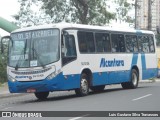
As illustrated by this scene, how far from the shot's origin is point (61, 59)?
65.0ft

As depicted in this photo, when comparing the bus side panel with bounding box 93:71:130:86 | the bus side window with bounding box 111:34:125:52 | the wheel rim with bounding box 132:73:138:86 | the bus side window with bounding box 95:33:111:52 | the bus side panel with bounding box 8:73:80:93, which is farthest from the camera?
the wheel rim with bounding box 132:73:138:86

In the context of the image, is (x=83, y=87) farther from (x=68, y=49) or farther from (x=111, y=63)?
(x=111, y=63)

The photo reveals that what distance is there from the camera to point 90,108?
16016 millimetres

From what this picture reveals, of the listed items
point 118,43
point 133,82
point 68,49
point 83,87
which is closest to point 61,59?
point 68,49

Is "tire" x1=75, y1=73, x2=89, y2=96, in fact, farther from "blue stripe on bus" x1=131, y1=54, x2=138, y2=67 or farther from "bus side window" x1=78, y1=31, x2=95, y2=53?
"blue stripe on bus" x1=131, y1=54, x2=138, y2=67

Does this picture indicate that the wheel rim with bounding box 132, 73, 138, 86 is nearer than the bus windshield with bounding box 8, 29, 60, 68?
No

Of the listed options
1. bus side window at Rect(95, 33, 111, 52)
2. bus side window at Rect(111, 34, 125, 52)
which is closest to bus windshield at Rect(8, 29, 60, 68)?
bus side window at Rect(95, 33, 111, 52)

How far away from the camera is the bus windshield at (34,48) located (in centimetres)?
1980

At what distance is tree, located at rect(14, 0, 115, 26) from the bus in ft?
50.9

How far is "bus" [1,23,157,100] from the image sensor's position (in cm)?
1975

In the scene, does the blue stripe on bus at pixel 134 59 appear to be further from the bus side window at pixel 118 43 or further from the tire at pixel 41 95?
the tire at pixel 41 95

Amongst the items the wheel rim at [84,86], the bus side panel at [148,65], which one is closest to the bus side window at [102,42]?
the wheel rim at [84,86]

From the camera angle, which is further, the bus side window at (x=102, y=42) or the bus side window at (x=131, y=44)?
the bus side window at (x=131, y=44)

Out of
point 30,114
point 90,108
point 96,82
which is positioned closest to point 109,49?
point 96,82
